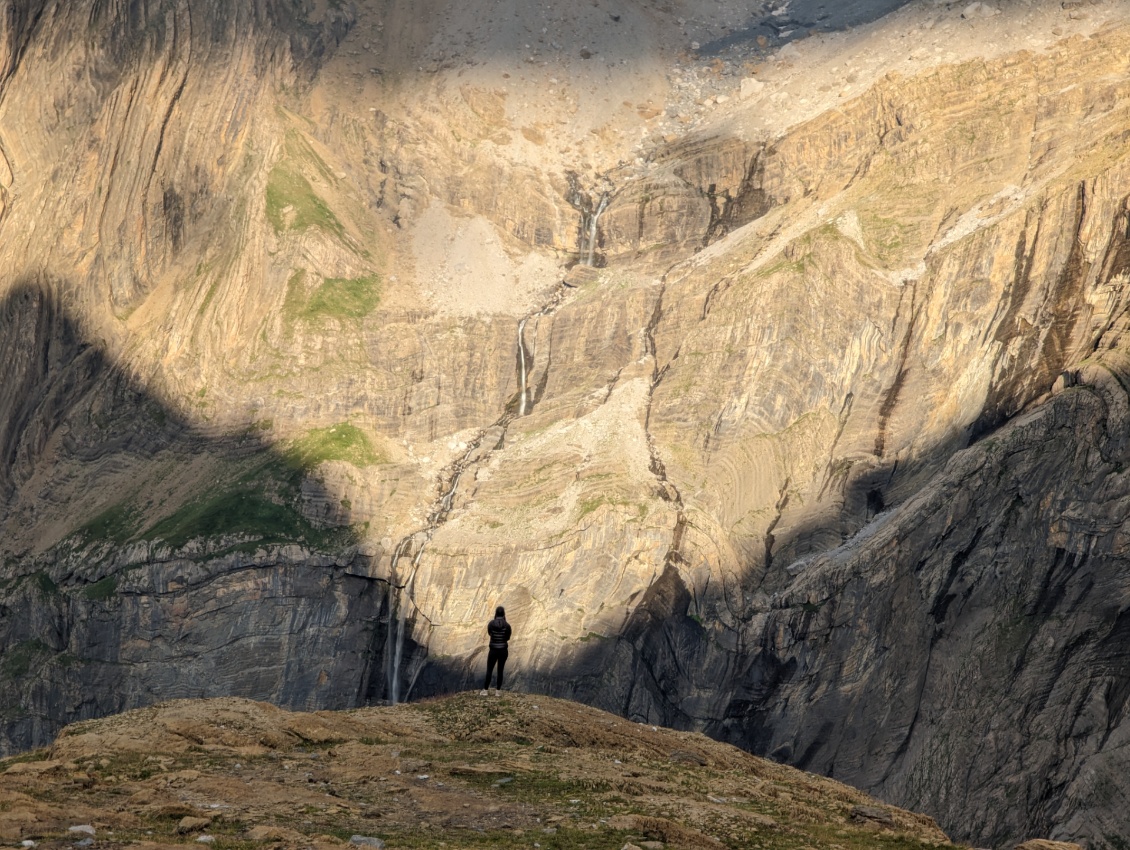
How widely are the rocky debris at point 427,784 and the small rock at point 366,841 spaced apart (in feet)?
0.20

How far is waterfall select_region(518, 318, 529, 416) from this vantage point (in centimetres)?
10075

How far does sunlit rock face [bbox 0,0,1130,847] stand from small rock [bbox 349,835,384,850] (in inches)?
1846

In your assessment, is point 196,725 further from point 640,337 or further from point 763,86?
point 763,86

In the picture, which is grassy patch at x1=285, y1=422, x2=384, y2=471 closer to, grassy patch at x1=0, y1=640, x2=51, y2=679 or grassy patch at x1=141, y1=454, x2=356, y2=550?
grassy patch at x1=141, y1=454, x2=356, y2=550

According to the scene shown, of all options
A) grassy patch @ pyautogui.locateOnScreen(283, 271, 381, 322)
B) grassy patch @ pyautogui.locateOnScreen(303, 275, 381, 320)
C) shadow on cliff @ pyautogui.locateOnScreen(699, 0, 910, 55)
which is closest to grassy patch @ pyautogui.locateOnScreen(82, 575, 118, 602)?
grassy patch @ pyautogui.locateOnScreen(283, 271, 381, 322)

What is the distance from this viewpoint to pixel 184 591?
9188cm

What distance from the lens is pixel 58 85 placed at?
11531 cm

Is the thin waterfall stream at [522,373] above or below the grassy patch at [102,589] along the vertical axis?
above

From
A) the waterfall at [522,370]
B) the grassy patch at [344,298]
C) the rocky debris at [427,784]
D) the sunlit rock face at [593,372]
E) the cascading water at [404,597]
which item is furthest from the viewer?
the grassy patch at [344,298]

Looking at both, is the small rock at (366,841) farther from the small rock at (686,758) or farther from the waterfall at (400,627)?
the waterfall at (400,627)

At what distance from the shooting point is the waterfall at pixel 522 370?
3967 inches

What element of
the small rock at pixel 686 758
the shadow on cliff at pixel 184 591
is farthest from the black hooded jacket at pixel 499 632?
the shadow on cliff at pixel 184 591

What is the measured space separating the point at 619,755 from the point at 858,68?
81.8 meters

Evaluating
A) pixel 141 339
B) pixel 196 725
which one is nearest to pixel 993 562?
pixel 196 725
